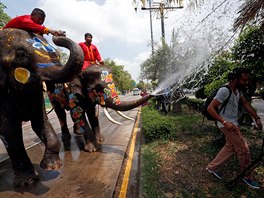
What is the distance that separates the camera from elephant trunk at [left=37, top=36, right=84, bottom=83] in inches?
136

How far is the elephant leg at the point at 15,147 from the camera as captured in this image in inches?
156

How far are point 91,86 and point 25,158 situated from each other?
2.32m

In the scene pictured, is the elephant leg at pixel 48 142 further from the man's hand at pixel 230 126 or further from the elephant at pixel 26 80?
the man's hand at pixel 230 126

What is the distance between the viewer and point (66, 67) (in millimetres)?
3543

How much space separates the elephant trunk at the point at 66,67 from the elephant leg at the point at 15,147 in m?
1.03

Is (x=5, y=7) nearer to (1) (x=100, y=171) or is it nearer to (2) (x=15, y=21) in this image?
(2) (x=15, y=21)

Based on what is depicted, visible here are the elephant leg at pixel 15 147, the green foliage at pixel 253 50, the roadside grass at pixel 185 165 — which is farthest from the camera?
the green foliage at pixel 253 50

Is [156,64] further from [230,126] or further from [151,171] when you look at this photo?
[230,126]

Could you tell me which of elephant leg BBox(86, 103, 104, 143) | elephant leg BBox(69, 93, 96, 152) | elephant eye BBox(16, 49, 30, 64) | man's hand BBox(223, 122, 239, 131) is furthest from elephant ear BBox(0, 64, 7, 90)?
man's hand BBox(223, 122, 239, 131)

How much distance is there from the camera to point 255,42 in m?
4.59

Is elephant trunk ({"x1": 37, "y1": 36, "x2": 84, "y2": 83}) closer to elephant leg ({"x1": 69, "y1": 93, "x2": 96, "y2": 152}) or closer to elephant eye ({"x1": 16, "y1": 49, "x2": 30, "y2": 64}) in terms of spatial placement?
elephant eye ({"x1": 16, "y1": 49, "x2": 30, "y2": 64})

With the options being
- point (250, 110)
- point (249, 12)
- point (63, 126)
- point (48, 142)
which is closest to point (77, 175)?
point (48, 142)

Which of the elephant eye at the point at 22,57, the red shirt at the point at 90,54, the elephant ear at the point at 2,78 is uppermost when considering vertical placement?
the red shirt at the point at 90,54

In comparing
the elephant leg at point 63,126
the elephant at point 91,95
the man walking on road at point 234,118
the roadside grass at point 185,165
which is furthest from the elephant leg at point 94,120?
the man walking on road at point 234,118
